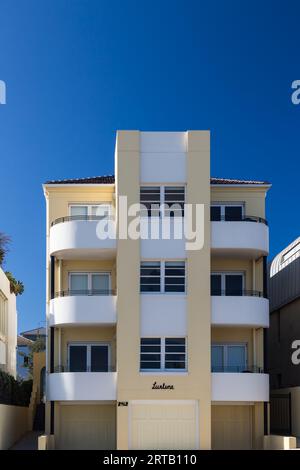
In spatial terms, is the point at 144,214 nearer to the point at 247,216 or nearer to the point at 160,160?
the point at 160,160

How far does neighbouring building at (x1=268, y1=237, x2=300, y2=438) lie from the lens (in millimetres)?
44269

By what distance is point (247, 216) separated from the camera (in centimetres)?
4397

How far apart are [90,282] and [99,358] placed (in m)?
3.84

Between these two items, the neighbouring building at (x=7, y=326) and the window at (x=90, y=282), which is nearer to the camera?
the window at (x=90, y=282)

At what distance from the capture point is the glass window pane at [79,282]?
145 ft

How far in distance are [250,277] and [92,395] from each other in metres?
9.97

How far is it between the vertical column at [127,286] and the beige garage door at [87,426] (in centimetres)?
265

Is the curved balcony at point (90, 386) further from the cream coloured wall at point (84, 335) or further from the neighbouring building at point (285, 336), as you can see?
the neighbouring building at point (285, 336)

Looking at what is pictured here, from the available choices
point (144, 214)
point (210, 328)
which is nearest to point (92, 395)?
point (210, 328)

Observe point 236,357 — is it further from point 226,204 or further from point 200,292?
point 226,204

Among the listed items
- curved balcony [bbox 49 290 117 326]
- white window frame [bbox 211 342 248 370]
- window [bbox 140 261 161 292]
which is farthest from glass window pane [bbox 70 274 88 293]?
white window frame [bbox 211 342 248 370]

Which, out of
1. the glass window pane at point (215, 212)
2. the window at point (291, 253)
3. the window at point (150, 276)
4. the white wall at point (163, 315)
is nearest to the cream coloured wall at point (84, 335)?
the white wall at point (163, 315)

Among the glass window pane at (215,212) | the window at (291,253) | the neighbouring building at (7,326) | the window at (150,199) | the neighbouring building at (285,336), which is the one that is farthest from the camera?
the neighbouring building at (7,326)
